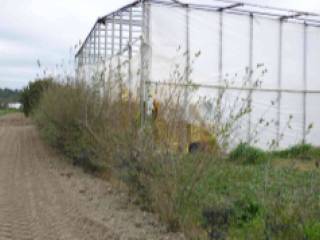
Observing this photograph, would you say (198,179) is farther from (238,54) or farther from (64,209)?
(238,54)

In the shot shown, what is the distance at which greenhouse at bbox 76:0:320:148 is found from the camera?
15.2 m

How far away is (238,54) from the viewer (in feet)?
54.9

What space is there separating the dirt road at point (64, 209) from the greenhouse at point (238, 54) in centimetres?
345

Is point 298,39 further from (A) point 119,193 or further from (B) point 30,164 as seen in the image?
(A) point 119,193

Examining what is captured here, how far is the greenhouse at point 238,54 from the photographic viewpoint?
15234 millimetres


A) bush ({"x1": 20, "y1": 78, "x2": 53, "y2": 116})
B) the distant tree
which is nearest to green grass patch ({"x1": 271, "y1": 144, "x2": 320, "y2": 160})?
bush ({"x1": 20, "y1": 78, "x2": 53, "y2": 116})

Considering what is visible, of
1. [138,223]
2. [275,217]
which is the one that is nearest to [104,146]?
[138,223]

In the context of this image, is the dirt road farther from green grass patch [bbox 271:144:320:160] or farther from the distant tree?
the distant tree

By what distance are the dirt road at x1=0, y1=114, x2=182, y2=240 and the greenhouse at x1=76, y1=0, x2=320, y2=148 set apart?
3.45m

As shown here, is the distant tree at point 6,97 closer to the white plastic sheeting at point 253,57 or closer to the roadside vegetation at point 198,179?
the white plastic sheeting at point 253,57

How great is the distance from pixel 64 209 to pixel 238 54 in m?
9.98

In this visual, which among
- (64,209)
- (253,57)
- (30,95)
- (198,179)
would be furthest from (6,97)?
(198,179)

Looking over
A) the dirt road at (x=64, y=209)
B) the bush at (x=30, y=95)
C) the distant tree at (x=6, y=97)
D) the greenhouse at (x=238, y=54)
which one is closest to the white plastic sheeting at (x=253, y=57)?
the greenhouse at (x=238, y=54)

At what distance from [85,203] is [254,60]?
980 cm
